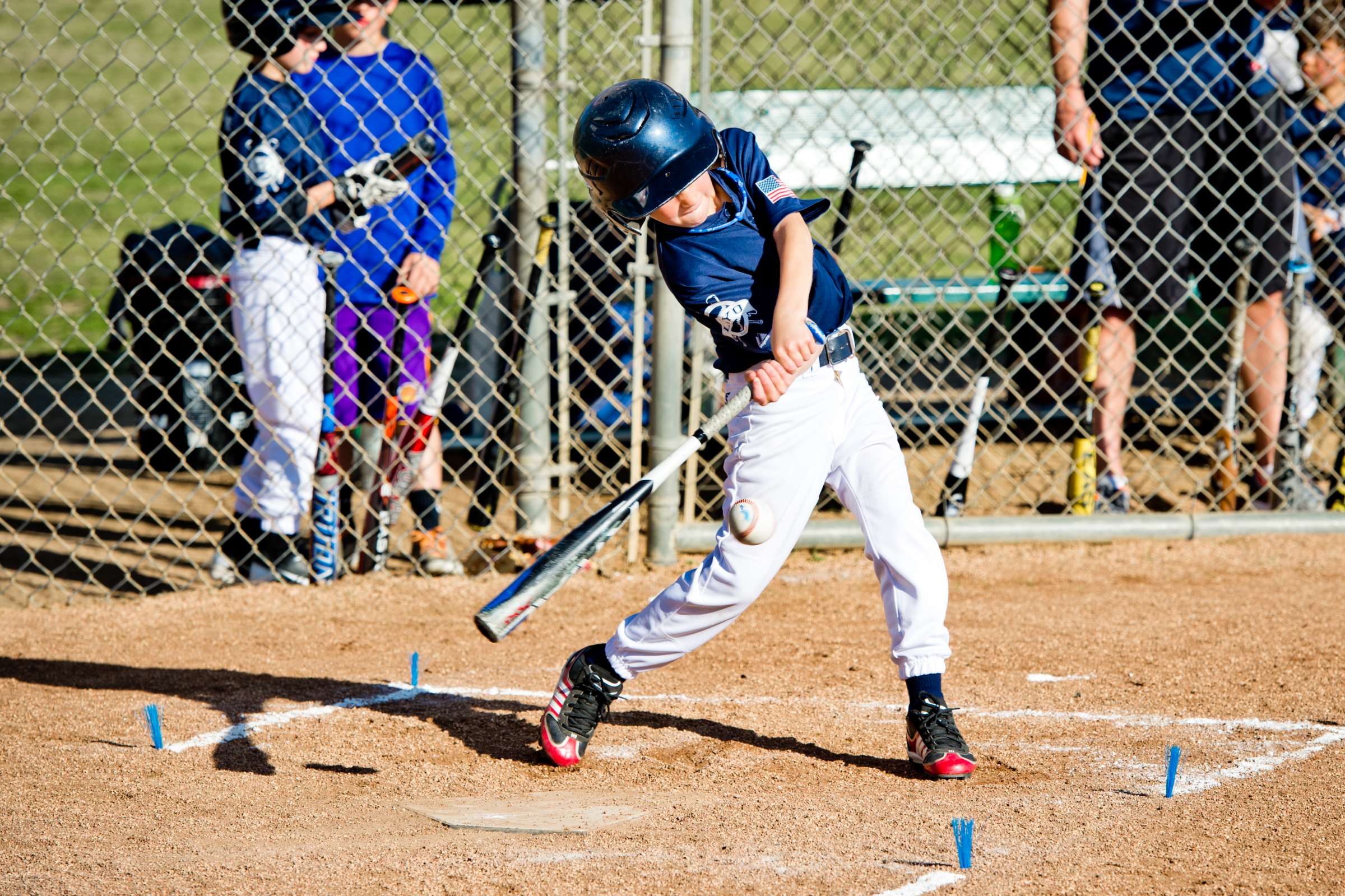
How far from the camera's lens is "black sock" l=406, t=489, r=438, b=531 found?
484 cm

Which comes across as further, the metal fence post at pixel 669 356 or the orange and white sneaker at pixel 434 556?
the orange and white sneaker at pixel 434 556

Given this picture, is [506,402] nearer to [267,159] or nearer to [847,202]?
[267,159]

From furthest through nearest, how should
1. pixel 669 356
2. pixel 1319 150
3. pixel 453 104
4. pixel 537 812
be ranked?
pixel 453 104, pixel 1319 150, pixel 669 356, pixel 537 812

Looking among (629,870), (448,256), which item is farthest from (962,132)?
(629,870)

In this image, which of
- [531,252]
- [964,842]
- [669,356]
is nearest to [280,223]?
[531,252]

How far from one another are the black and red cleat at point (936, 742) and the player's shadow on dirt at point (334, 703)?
0.06 metres

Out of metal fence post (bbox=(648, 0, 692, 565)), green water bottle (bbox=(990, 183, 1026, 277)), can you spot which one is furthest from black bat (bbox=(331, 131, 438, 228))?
green water bottle (bbox=(990, 183, 1026, 277))

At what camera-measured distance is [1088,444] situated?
5098 mm

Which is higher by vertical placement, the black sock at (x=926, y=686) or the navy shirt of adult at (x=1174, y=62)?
Result: the navy shirt of adult at (x=1174, y=62)

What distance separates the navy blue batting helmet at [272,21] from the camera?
4477 millimetres

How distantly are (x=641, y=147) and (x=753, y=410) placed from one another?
0.61 metres

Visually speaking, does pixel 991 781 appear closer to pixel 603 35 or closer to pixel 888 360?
pixel 888 360

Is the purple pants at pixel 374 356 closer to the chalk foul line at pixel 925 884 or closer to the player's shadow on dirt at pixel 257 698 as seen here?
the player's shadow on dirt at pixel 257 698

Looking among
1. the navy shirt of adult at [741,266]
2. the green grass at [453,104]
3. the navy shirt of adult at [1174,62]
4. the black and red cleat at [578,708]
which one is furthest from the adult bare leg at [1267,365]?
the black and red cleat at [578,708]
